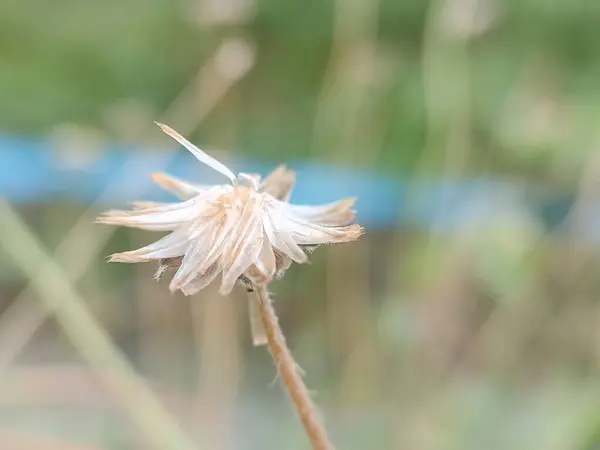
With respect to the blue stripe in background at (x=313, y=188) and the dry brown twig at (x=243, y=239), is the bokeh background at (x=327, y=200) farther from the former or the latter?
the dry brown twig at (x=243, y=239)

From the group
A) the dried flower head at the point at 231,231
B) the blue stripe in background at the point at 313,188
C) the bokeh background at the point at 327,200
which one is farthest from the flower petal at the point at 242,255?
the blue stripe in background at the point at 313,188

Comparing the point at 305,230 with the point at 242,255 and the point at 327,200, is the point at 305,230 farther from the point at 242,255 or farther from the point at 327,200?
the point at 327,200

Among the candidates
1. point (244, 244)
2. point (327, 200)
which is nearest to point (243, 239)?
point (244, 244)

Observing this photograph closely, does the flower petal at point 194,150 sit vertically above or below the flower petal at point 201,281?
above

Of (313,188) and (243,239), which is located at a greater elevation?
(313,188)

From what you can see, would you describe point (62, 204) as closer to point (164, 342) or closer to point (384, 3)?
point (164, 342)

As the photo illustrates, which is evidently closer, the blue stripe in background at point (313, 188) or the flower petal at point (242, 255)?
the flower petal at point (242, 255)

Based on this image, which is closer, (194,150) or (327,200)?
(194,150)

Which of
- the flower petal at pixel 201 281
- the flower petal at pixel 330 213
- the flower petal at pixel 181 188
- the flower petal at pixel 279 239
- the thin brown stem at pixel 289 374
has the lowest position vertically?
the thin brown stem at pixel 289 374
